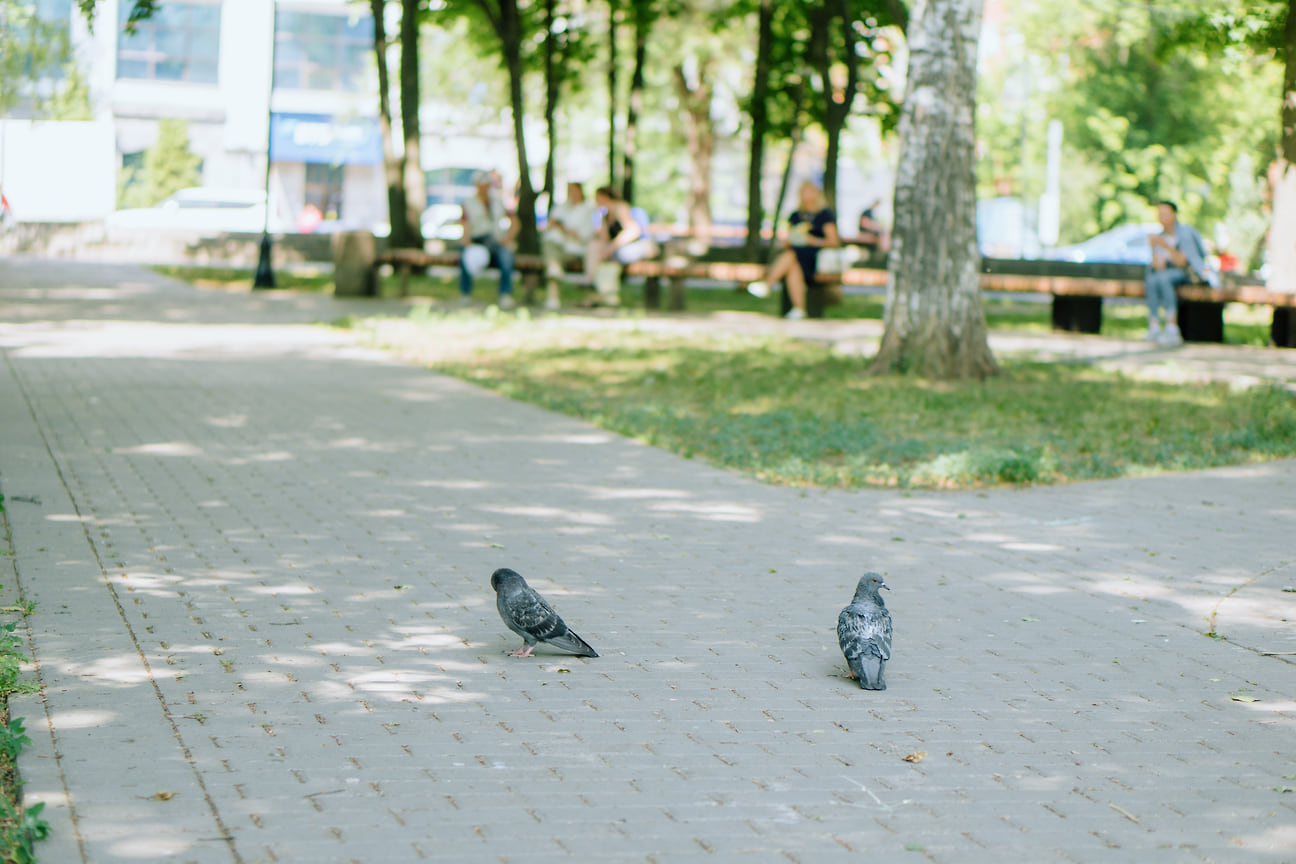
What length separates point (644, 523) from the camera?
798cm

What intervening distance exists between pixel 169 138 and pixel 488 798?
166 ft

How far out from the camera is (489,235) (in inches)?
819

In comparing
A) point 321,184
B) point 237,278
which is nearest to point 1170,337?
point 237,278

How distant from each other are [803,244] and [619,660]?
1470 centimetres

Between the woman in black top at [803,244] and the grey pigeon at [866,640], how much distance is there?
14.5m

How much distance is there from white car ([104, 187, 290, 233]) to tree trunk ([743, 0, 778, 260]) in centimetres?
2156

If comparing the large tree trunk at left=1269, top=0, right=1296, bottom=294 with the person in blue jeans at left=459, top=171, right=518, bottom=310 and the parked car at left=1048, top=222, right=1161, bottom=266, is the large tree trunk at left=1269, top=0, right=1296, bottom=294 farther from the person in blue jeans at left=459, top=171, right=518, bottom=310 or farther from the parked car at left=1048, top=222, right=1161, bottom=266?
the parked car at left=1048, top=222, right=1161, bottom=266

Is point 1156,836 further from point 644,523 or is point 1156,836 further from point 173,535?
point 173,535

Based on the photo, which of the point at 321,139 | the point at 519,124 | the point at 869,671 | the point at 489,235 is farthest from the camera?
the point at 321,139

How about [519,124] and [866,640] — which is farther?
[519,124]

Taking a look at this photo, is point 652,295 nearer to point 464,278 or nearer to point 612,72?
point 464,278

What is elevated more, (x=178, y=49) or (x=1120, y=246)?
(x=178, y=49)

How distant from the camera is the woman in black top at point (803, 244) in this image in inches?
776

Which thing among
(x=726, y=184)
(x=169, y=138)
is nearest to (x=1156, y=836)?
(x=169, y=138)
